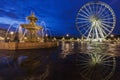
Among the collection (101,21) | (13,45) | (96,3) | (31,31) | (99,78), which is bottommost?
(99,78)

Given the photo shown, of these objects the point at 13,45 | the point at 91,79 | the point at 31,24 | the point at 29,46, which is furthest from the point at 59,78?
the point at 31,24

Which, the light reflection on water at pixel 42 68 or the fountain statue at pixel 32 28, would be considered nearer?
the light reflection on water at pixel 42 68

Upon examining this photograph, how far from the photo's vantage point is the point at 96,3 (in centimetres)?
5875

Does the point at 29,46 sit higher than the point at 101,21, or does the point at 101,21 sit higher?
the point at 101,21

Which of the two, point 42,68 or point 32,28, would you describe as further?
point 32,28

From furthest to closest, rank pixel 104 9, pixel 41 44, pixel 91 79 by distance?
pixel 104 9 < pixel 41 44 < pixel 91 79

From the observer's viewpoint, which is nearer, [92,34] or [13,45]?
[13,45]

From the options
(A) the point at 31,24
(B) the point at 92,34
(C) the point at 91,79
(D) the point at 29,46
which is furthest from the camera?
(B) the point at 92,34

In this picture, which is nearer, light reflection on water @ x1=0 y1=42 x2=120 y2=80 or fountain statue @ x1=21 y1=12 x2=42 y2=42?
light reflection on water @ x1=0 y1=42 x2=120 y2=80

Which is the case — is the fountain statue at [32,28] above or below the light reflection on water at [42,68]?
above

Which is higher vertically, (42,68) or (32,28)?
(32,28)

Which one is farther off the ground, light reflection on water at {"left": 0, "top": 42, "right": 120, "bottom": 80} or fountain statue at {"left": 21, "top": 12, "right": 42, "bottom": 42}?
fountain statue at {"left": 21, "top": 12, "right": 42, "bottom": 42}

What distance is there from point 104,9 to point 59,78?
2096 inches

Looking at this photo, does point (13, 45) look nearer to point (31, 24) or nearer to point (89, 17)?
point (31, 24)
